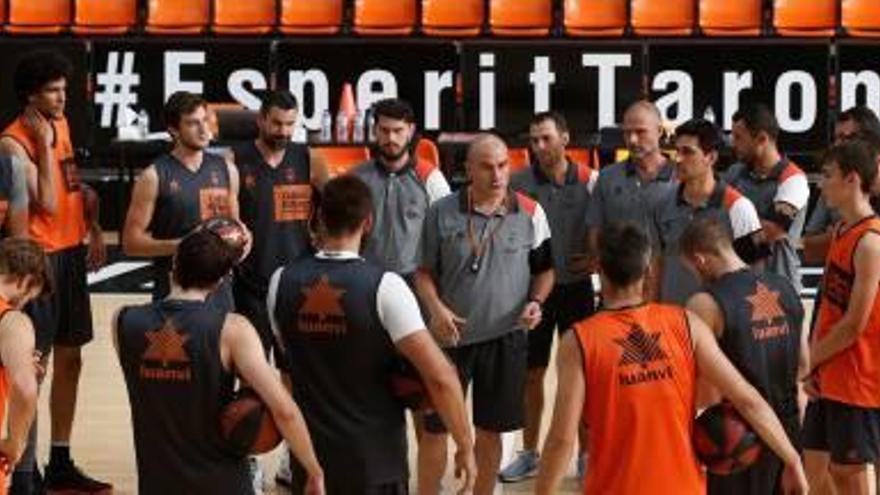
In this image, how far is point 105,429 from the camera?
10906 mm

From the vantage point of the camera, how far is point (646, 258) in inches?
243

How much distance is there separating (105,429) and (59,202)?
1946 millimetres

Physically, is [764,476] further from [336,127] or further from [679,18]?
[679,18]

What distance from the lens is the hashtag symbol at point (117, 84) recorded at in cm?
1705

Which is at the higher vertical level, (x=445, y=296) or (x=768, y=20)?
(x=768, y=20)

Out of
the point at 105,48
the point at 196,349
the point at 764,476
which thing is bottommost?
the point at 764,476

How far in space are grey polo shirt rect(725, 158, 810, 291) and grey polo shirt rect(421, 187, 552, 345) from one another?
45.4 inches

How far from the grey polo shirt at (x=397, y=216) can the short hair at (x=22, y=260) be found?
288 centimetres

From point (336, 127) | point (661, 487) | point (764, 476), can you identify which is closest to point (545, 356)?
point (764, 476)

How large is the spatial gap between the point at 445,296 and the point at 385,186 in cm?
82

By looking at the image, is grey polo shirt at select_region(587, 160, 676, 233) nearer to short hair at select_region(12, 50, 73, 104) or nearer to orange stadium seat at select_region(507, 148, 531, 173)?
short hair at select_region(12, 50, 73, 104)

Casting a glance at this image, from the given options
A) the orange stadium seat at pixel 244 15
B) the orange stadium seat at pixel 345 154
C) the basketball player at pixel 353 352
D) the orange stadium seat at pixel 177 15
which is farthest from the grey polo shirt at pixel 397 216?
the orange stadium seat at pixel 177 15

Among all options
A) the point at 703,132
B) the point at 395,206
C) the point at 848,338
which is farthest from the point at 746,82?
Result: the point at 848,338

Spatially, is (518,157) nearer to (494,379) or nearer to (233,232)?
(494,379)
